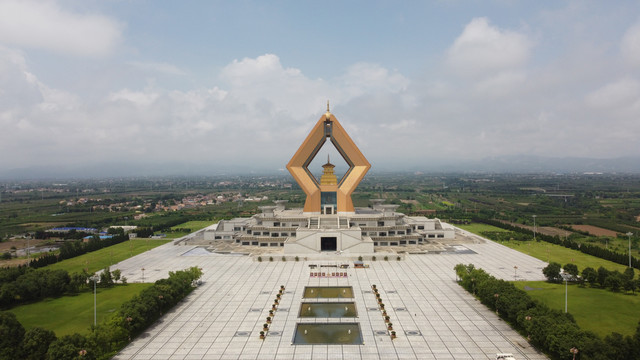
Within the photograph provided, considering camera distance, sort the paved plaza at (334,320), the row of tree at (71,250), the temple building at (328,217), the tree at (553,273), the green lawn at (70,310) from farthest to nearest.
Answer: the temple building at (328,217) < the row of tree at (71,250) < the tree at (553,273) < the green lawn at (70,310) < the paved plaza at (334,320)

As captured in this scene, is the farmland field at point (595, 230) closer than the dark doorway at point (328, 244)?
No

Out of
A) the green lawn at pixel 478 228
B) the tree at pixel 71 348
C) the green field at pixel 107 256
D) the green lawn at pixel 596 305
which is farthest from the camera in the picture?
the green lawn at pixel 478 228

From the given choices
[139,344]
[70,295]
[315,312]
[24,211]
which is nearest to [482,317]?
[315,312]

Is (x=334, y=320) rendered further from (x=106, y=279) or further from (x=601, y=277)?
(x=601, y=277)

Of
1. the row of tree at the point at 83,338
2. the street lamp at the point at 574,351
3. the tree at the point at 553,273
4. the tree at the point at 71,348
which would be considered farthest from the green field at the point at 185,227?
the street lamp at the point at 574,351

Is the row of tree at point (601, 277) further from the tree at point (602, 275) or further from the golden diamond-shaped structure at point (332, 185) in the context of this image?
the golden diamond-shaped structure at point (332, 185)

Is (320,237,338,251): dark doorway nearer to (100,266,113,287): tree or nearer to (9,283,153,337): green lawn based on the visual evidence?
(9,283,153,337): green lawn

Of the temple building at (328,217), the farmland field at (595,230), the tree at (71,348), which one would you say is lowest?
the farmland field at (595,230)

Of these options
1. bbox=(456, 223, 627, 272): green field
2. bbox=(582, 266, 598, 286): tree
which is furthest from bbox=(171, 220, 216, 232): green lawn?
bbox=(582, 266, 598, 286): tree
